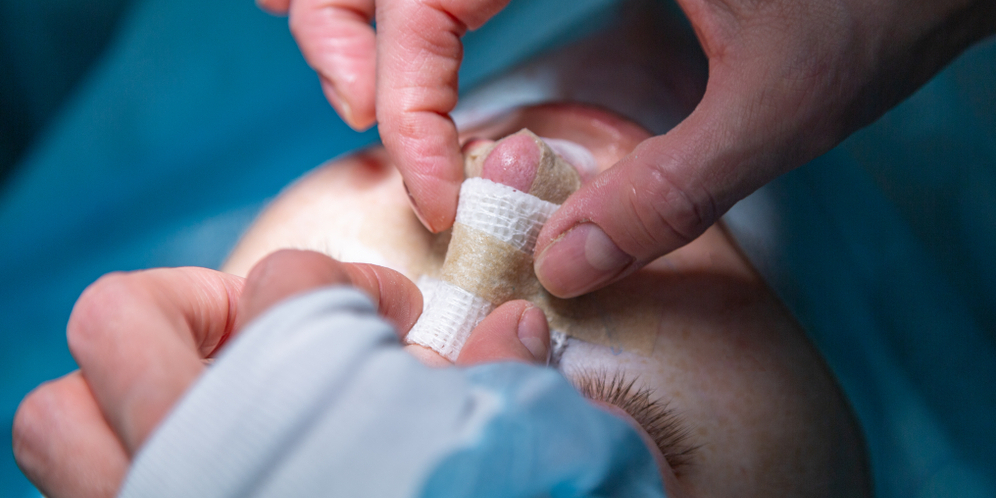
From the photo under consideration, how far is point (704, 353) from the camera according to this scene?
0.75 meters

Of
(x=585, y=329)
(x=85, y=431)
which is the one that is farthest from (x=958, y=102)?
(x=85, y=431)

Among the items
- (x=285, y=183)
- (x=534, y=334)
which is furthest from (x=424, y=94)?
(x=285, y=183)

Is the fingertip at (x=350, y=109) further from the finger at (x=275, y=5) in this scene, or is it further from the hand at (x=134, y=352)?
the hand at (x=134, y=352)

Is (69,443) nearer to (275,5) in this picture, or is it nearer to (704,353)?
(704,353)

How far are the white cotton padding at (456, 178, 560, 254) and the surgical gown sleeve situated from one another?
0.31m

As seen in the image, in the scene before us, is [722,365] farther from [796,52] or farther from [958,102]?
[958,102]

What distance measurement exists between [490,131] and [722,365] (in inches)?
21.1

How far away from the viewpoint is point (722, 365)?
0.74 meters

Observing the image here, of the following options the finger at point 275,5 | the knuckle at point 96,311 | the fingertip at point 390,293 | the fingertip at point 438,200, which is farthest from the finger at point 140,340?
the finger at point 275,5

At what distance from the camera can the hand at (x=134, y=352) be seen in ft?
1.32

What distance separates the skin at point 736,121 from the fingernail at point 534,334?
0.28ft

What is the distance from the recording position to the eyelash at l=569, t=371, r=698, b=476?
637 millimetres

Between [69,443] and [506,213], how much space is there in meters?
0.46

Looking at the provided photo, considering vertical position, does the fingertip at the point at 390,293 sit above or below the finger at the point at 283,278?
below
